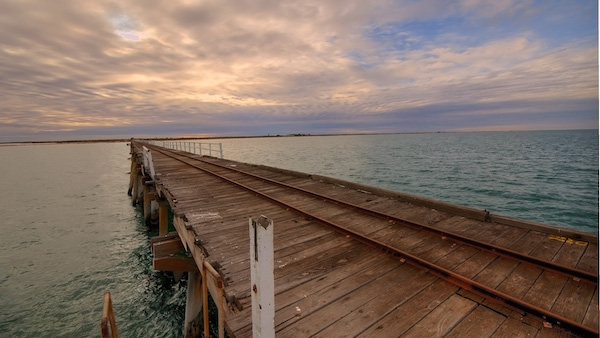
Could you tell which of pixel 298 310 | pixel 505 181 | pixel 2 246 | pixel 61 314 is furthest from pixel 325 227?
pixel 505 181

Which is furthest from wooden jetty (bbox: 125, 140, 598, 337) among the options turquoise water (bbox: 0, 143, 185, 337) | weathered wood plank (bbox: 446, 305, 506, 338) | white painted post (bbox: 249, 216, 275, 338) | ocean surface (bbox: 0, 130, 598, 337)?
ocean surface (bbox: 0, 130, 598, 337)

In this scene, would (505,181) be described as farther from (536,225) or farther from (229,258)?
(229,258)

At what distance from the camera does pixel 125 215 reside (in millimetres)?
19531

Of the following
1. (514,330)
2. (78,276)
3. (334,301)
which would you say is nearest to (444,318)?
(514,330)

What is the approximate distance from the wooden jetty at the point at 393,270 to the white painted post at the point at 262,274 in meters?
0.46

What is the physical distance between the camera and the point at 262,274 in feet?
7.30

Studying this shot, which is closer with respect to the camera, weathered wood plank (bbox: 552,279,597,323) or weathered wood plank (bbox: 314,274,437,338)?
weathered wood plank (bbox: 314,274,437,338)

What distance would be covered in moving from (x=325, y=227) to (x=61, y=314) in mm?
8535

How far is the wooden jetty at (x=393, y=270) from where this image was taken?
326 cm

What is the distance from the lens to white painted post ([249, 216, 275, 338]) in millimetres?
2143

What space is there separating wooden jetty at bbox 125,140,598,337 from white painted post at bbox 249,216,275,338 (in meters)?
0.46

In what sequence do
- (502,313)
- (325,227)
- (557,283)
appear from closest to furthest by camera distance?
(502,313)
(557,283)
(325,227)

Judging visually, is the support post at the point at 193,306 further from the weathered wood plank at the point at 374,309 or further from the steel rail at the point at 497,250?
the weathered wood plank at the point at 374,309

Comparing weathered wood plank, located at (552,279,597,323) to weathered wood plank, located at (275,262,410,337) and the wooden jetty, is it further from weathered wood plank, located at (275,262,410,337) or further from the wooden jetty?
weathered wood plank, located at (275,262,410,337)
